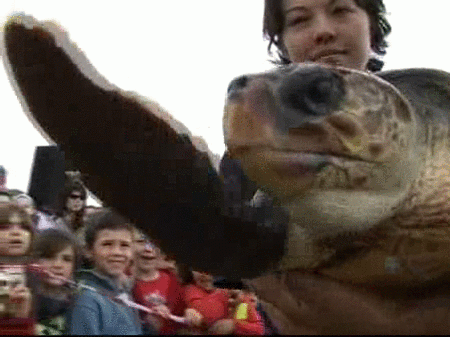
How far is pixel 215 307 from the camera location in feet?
5.00

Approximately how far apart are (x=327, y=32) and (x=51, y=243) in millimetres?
926

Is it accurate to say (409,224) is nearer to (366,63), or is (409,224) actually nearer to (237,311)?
(366,63)

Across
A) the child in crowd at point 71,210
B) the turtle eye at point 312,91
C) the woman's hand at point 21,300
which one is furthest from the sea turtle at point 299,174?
the child in crowd at point 71,210

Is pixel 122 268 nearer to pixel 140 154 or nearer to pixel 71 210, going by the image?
pixel 71 210

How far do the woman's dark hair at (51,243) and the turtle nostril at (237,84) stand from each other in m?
1.05

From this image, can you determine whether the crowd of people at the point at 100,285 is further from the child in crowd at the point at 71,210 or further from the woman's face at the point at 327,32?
the woman's face at the point at 327,32

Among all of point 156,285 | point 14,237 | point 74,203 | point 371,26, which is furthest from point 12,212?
point 371,26

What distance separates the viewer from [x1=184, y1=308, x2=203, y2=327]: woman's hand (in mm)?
1446

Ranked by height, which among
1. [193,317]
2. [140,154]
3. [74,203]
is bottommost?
[193,317]

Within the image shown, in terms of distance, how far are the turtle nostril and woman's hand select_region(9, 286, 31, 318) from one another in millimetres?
556

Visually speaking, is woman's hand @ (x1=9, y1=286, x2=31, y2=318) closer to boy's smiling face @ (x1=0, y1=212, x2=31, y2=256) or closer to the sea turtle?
boy's smiling face @ (x1=0, y1=212, x2=31, y2=256)

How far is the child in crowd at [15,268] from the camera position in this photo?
0.82 meters

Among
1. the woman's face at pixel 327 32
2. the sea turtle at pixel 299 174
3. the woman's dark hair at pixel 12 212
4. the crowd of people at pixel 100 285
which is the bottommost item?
the crowd of people at pixel 100 285

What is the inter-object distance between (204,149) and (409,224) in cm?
12
